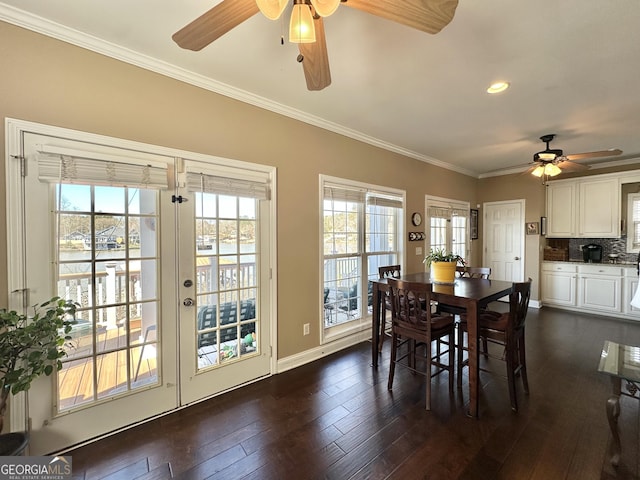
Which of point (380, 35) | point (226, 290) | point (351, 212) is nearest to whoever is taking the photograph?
point (380, 35)

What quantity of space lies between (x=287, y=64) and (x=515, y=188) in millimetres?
5431

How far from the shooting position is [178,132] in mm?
2223

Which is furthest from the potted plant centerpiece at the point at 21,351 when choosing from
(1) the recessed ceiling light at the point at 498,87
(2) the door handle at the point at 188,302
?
(1) the recessed ceiling light at the point at 498,87

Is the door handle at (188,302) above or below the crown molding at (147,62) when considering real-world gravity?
below

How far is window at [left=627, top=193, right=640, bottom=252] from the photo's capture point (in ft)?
14.9

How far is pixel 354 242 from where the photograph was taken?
3.69 m

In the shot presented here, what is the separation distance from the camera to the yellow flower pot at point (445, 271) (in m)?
2.91

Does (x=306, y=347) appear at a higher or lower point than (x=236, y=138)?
lower

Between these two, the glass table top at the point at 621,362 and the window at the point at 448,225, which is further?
the window at the point at 448,225

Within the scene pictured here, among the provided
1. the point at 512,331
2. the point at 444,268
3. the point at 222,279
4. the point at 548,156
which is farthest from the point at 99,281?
the point at 548,156

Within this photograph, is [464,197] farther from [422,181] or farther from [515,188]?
[422,181]

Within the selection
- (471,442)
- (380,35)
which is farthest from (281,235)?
(471,442)

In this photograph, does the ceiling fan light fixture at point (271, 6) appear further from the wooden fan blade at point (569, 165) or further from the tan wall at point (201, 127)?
the wooden fan blade at point (569, 165)

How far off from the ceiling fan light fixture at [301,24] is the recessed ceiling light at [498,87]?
2001mm
